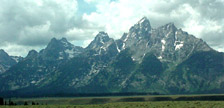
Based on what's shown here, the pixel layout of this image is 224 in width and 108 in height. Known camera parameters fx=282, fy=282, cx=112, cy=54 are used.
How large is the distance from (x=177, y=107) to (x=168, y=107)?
349 centimetres

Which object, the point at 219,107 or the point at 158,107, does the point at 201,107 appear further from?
the point at 158,107

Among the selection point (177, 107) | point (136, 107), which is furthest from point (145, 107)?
point (177, 107)

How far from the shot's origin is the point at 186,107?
3369 inches

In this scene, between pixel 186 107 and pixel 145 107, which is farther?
pixel 145 107

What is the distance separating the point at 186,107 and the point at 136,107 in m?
16.1

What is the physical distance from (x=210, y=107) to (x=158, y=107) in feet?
51.4

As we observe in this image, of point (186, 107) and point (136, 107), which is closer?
point (186, 107)

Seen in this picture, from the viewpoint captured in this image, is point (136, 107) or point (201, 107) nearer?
point (201, 107)

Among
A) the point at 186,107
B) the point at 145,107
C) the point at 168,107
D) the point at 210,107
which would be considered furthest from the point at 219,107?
the point at 145,107

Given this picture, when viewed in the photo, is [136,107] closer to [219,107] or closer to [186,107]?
[186,107]

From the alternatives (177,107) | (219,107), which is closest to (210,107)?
(219,107)

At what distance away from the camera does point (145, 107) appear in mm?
91312

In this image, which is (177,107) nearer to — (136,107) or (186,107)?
(186,107)

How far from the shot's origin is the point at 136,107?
3627 inches
